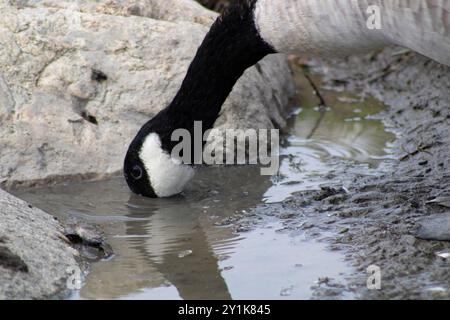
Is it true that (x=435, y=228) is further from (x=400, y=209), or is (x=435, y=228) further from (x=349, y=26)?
(x=349, y=26)

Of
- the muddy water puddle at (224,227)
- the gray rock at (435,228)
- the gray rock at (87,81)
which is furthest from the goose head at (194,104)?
the gray rock at (435,228)

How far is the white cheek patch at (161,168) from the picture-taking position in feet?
19.0

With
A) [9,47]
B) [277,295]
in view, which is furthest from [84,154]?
[277,295]

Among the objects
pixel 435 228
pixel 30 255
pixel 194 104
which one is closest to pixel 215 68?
pixel 194 104

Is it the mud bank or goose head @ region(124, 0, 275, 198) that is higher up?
goose head @ region(124, 0, 275, 198)

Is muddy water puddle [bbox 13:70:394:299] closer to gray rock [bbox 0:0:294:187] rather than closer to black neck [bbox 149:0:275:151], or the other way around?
gray rock [bbox 0:0:294:187]

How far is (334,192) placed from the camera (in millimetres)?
5848

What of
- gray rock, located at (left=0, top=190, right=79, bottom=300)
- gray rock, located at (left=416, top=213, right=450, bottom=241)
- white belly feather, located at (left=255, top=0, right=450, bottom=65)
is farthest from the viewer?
white belly feather, located at (left=255, top=0, right=450, bottom=65)

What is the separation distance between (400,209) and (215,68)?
1.47m

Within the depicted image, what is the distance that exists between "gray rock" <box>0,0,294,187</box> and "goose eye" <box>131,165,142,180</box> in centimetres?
54

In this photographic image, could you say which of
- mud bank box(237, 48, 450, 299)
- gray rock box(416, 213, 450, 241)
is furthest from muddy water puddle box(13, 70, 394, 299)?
gray rock box(416, 213, 450, 241)

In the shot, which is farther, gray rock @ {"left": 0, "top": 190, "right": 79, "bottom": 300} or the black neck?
the black neck

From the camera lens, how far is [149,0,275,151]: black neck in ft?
18.8
